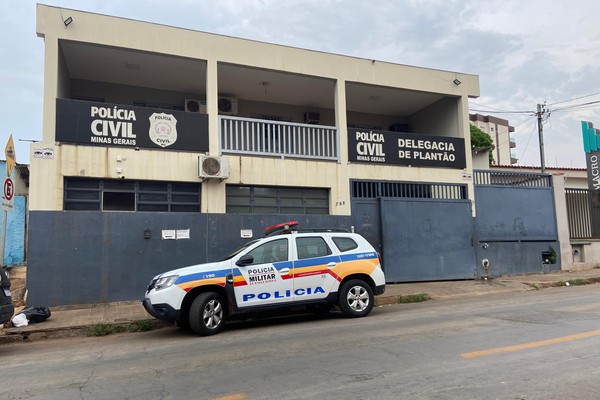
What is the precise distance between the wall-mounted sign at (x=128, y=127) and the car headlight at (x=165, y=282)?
5000mm

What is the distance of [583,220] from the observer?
733 inches

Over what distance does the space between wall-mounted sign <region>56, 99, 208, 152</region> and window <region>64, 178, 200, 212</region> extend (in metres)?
0.96

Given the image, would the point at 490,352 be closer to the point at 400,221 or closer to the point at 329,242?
the point at 329,242

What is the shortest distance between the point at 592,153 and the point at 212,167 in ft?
51.8

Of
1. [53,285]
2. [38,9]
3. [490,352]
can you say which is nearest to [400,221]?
[490,352]

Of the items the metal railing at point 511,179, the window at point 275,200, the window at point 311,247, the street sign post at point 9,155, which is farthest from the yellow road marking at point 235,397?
the metal railing at point 511,179

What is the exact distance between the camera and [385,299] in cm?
1151

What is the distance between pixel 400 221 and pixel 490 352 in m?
8.64

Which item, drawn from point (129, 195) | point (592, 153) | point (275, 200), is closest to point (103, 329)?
point (129, 195)

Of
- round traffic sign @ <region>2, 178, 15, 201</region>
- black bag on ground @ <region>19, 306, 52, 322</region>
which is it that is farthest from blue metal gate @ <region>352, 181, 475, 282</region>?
round traffic sign @ <region>2, 178, 15, 201</region>

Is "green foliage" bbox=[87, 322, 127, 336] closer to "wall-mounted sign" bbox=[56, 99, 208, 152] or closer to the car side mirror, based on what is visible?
the car side mirror

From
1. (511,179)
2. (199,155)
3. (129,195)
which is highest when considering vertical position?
(199,155)

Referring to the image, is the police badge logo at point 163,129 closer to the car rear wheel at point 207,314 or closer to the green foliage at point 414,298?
the car rear wheel at point 207,314

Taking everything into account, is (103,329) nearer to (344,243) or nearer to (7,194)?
(7,194)
